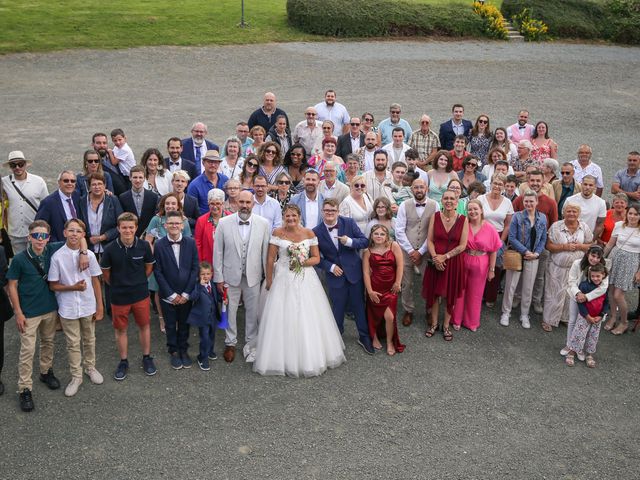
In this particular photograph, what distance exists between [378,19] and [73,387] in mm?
25650

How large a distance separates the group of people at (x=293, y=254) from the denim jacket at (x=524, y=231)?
0.09 feet

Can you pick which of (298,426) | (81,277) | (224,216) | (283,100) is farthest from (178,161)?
(283,100)

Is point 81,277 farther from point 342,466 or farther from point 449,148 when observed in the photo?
point 449,148

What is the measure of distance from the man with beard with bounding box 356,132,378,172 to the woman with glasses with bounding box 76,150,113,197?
4.30m

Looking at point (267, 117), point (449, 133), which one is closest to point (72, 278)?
point (267, 117)

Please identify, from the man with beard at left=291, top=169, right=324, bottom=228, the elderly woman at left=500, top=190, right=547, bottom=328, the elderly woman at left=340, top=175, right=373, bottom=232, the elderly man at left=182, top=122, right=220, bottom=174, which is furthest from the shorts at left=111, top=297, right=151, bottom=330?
the elderly woman at left=500, top=190, right=547, bottom=328

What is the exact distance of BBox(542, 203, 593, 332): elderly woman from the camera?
9.15 meters

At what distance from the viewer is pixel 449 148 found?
13539 millimetres

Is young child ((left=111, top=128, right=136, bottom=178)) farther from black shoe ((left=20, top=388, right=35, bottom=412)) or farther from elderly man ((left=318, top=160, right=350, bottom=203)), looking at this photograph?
black shoe ((left=20, top=388, right=35, bottom=412))

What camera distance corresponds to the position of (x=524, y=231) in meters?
9.31

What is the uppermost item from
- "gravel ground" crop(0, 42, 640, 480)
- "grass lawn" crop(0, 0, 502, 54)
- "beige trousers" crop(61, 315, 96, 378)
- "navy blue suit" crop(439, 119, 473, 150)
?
"grass lawn" crop(0, 0, 502, 54)

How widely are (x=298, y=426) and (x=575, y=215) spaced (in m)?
5.00

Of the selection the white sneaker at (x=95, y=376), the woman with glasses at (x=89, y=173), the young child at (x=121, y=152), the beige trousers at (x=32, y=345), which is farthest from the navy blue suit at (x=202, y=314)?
the young child at (x=121, y=152)

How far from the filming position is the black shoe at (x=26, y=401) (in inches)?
277
